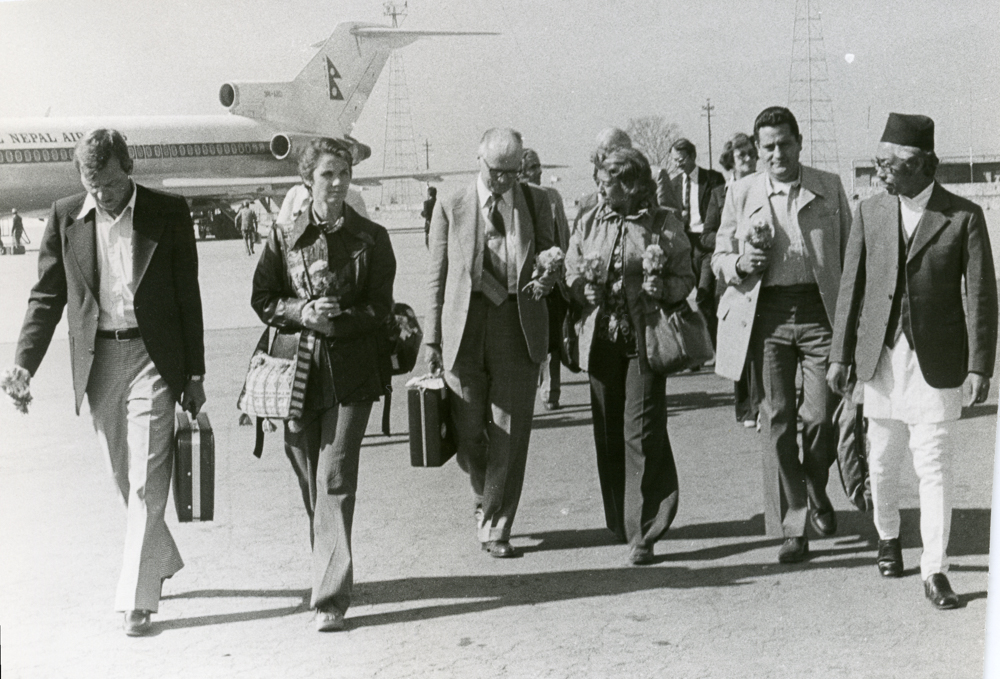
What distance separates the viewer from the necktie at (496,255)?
210 inches

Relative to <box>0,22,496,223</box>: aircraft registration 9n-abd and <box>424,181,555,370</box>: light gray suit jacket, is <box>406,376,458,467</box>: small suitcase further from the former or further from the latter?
<box>0,22,496,223</box>: aircraft registration 9n-abd

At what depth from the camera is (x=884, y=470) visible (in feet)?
15.6

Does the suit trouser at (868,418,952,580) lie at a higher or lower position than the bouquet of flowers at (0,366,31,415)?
lower

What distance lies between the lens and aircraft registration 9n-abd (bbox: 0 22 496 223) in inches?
221

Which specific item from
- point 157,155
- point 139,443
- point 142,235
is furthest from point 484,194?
point 157,155

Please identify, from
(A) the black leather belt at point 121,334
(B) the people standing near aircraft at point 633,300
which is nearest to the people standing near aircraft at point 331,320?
(A) the black leather belt at point 121,334

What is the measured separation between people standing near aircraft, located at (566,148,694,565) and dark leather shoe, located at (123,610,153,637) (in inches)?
81.6

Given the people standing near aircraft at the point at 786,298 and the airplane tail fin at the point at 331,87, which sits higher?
the airplane tail fin at the point at 331,87

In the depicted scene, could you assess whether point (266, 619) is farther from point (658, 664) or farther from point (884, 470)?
point (884, 470)

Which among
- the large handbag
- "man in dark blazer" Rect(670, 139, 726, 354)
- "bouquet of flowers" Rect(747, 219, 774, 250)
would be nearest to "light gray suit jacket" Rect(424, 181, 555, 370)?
the large handbag

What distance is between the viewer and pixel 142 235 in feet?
15.1

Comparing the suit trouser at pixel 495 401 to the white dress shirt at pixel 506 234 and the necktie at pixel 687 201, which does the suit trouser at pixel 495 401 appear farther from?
the necktie at pixel 687 201

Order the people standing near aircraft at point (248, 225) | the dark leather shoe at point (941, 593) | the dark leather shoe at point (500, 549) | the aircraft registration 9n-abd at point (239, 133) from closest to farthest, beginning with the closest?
the dark leather shoe at point (941, 593)
the dark leather shoe at point (500, 549)
the aircraft registration 9n-abd at point (239, 133)
the people standing near aircraft at point (248, 225)

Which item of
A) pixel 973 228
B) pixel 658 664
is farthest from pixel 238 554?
pixel 973 228
